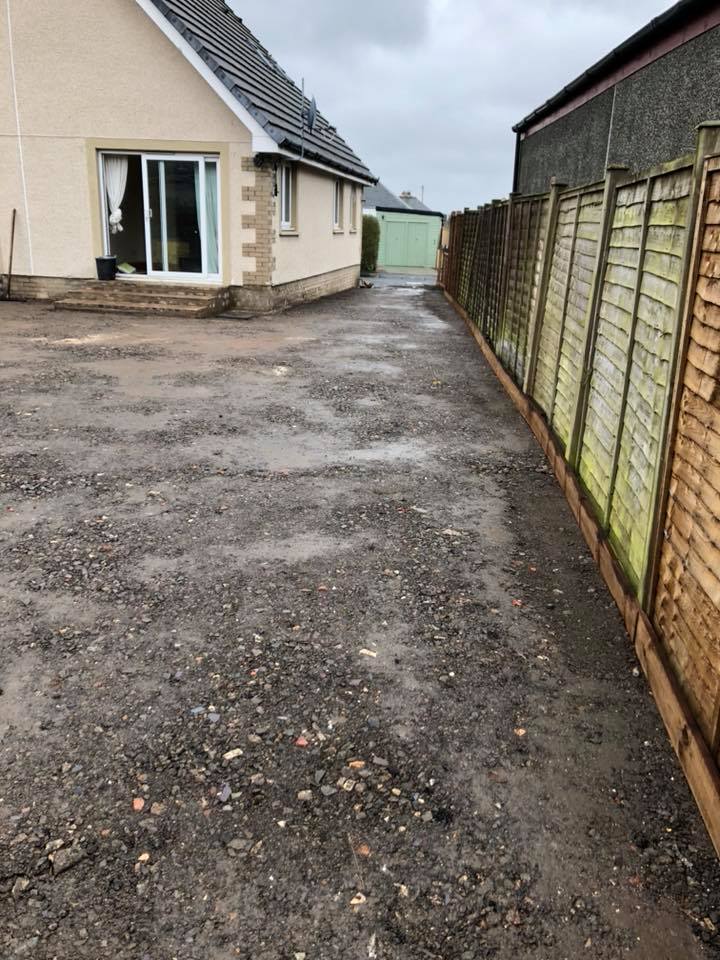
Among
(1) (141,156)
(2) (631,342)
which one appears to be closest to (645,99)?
(2) (631,342)

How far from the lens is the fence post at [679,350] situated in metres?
2.80

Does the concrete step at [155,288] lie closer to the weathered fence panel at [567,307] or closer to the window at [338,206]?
the window at [338,206]

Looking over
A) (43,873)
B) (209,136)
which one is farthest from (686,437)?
(209,136)

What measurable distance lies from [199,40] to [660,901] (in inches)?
604

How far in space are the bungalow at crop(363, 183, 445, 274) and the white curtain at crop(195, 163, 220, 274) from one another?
22347 mm

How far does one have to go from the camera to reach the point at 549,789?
8.06ft

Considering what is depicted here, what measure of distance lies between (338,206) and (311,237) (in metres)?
4.01

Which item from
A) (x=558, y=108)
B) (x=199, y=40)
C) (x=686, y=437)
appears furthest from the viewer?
(x=199, y=40)

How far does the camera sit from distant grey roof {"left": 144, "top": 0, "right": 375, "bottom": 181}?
13430 millimetres

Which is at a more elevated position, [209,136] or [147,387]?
[209,136]

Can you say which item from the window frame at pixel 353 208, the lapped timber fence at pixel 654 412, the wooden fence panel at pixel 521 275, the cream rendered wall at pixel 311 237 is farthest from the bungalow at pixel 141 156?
the lapped timber fence at pixel 654 412

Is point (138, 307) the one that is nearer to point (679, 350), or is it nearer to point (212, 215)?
point (212, 215)

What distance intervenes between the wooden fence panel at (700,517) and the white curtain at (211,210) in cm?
1341

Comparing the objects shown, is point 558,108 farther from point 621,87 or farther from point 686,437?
point 686,437
